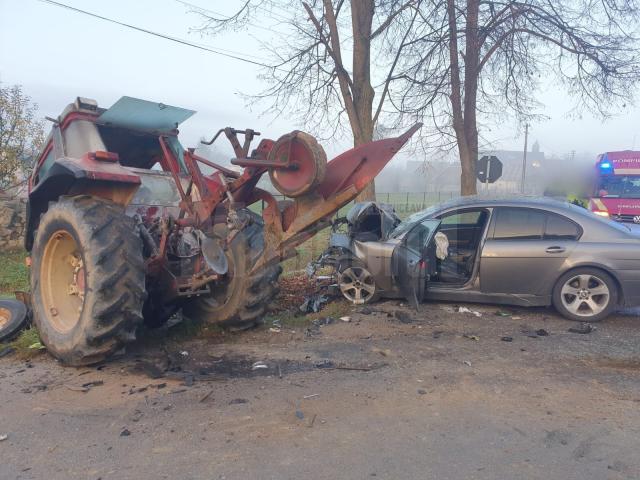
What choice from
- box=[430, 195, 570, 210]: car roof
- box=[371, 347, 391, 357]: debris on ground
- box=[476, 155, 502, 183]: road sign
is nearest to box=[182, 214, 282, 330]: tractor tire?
box=[371, 347, 391, 357]: debris on ground

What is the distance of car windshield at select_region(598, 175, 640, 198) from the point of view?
1561cm

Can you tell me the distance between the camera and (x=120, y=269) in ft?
14.3

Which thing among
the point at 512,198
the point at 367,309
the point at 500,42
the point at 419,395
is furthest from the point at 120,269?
the point at 500,42

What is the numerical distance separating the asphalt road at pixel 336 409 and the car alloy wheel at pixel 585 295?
0.53m

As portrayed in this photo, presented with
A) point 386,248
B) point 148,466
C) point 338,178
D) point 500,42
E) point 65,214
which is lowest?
point 148,466

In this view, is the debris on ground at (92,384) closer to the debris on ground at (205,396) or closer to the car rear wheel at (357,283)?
the debris on ground at (205,396)

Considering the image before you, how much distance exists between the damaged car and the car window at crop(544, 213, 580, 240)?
1 centimetres

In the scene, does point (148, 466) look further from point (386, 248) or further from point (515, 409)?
point (386, 248)

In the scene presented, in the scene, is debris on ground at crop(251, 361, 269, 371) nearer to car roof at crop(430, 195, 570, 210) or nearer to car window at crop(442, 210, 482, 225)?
car roof at crop(430, 195, 570, 210)

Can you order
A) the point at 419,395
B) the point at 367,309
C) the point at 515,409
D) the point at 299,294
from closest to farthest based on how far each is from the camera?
the point at 515,409 → the point at 419,395 → the point at 367,309 → the point at 299,294

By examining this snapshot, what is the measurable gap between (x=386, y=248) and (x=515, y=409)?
10.9 ft

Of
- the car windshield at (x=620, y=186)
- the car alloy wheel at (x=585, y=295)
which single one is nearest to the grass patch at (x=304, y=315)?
the car alloy wheel at (x=585, y=295)

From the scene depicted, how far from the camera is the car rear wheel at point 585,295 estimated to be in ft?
20.4

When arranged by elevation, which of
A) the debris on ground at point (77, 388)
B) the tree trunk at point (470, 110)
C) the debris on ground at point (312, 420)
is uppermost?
the tree trunk at point (470, 110)
